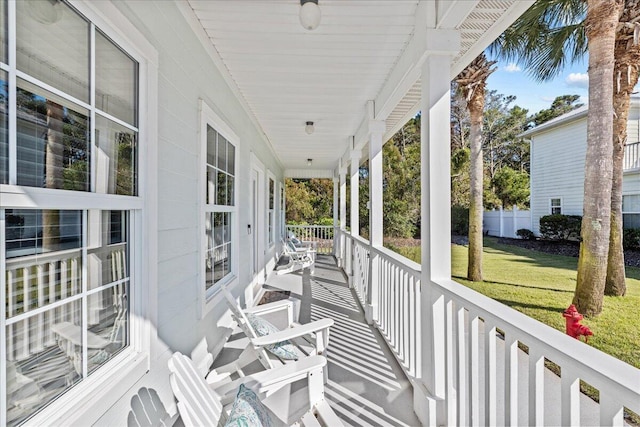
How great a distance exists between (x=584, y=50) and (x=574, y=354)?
21.7 feet

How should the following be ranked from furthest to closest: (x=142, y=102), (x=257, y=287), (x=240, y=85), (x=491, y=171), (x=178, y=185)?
1. (x=491, y=171)
2. (x=257, y=287)
3. (x=240, y=85)
4. (x=178, y=185)
5. (x=142, y=102)

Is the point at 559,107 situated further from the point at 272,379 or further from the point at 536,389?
the point at 272,379

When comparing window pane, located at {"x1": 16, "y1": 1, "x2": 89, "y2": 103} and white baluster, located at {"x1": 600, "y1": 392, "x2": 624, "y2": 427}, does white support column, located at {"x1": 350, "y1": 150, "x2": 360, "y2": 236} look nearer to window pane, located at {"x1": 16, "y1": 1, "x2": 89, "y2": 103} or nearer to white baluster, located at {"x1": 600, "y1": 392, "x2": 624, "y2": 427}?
window pane, located at {"x1": 16, "y1": 1, "x2": 89, "y2": 103}

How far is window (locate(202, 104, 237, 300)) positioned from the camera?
3.10 meters

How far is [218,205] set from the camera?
3.44 m

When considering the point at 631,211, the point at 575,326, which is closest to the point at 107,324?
the point at 575,326

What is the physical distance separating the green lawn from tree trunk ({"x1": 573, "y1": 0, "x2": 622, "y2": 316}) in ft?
1.54

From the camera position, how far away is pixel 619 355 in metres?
4.02

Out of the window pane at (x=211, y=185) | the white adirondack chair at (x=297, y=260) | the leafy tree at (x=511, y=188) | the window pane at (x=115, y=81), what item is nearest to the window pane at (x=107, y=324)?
the window pane at (x=115, y=81)

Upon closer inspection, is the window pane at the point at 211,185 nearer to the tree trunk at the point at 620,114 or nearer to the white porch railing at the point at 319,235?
the tree trunk at the point at 620,114

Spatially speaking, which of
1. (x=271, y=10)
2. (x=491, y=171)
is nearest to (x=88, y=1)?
(x=271, y=10)

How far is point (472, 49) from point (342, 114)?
2665mm

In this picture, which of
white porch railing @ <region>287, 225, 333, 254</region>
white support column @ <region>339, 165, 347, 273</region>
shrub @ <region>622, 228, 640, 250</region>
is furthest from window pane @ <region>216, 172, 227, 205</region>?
white porch railing @ <region>287, 225, 333, 254</region>

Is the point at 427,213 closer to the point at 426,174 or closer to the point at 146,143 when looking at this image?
the point at 426,174
